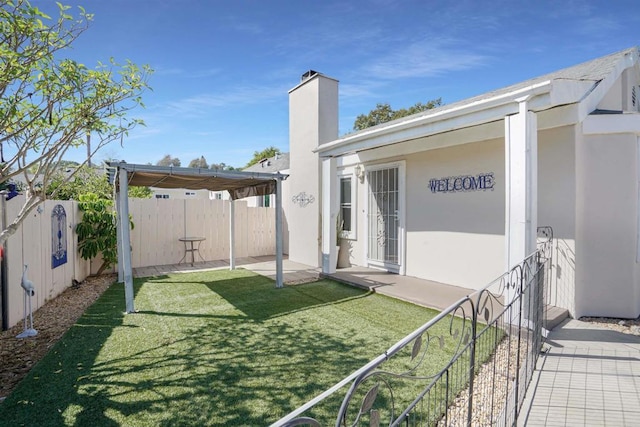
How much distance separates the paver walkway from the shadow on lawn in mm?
1760

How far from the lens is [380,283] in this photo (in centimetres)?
723

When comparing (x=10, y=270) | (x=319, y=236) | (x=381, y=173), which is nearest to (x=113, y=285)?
(x=10, y=270)

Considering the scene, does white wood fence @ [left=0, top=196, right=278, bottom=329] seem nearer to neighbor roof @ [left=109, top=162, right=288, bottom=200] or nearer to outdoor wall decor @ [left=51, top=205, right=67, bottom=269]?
outdoor wall decor @ [left=51, top=205, right=67, bottom=269]

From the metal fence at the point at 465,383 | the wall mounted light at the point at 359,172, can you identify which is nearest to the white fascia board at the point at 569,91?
the metal fence at the point at 465,383

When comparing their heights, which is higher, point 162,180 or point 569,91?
point 569,91

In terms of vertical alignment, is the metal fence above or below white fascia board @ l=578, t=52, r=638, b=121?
below

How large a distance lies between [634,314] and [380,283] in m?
4.02

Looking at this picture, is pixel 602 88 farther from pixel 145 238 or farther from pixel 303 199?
pixel 145 238

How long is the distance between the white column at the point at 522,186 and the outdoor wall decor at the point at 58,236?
800 centimetres

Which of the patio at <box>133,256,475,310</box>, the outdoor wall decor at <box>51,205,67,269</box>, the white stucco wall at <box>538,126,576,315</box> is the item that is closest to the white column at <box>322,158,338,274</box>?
the patio at <box>133,256,475,310</box>

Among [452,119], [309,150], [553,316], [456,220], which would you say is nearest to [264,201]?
[309,150]

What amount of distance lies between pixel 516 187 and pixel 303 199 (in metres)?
6.64

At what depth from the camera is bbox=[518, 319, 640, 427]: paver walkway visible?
2871mm

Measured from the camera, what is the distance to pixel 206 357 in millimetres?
4016
